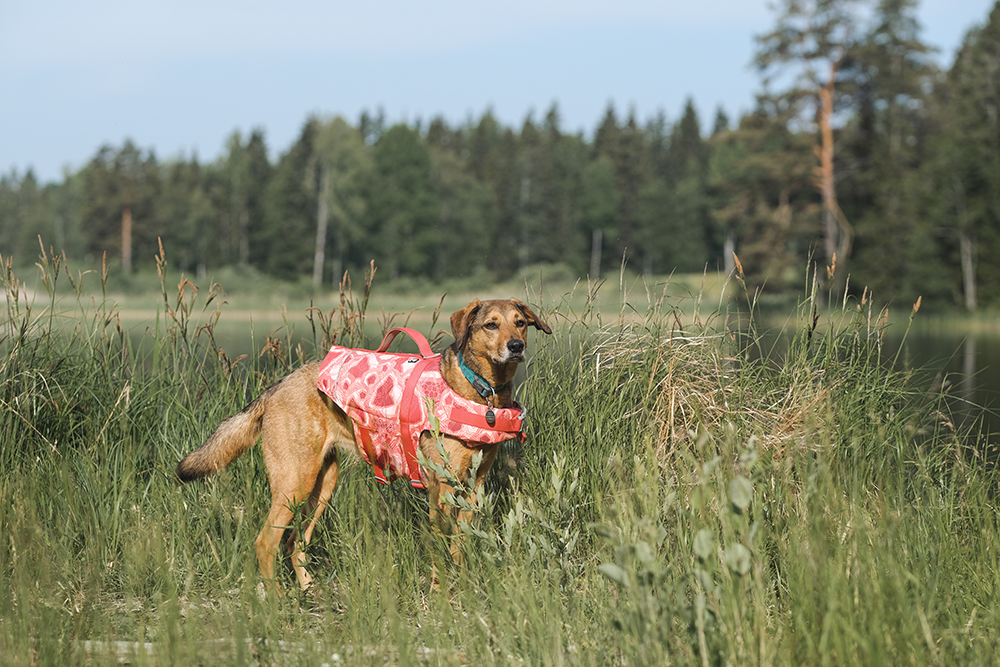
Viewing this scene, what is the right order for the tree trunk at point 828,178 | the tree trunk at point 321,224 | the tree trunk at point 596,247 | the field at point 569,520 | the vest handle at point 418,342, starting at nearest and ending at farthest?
the field at point 569,520 < the vest handle at point 418,342 < the tree trunk at point 828,178 < the tree trunk at point 321,224 < the tree trunk at point 596,247

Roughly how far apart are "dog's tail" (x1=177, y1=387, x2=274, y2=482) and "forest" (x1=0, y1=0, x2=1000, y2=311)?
1184 centimetres

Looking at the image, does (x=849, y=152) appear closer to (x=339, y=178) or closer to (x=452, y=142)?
(x=339, y=178)

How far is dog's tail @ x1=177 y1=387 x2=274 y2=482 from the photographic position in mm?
3740

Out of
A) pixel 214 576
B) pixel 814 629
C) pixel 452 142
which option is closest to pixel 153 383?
pixel 214 576

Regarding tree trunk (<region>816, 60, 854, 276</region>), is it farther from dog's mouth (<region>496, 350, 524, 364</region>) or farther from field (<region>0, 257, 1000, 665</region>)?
dog's mouth (<region>496, 350, 524, 364</region>)

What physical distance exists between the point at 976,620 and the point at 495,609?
182 centimetres

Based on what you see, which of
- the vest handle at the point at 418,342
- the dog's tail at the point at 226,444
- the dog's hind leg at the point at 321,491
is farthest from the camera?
the vest handle at the point at 418,342

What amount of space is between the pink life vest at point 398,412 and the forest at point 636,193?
11.9 m

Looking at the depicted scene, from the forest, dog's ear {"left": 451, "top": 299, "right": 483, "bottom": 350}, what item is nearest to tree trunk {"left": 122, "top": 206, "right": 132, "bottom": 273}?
the forest

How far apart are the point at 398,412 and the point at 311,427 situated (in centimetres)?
46

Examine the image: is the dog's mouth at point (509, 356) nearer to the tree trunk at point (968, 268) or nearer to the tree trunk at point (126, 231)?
the tree trunk at point (968, 268)

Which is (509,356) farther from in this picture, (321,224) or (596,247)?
(596,247)

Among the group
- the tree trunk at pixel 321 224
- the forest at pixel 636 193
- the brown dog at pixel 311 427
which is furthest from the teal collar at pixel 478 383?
the tree trunk at pixel 321 224

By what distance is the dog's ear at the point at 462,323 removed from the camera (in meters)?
3.79
